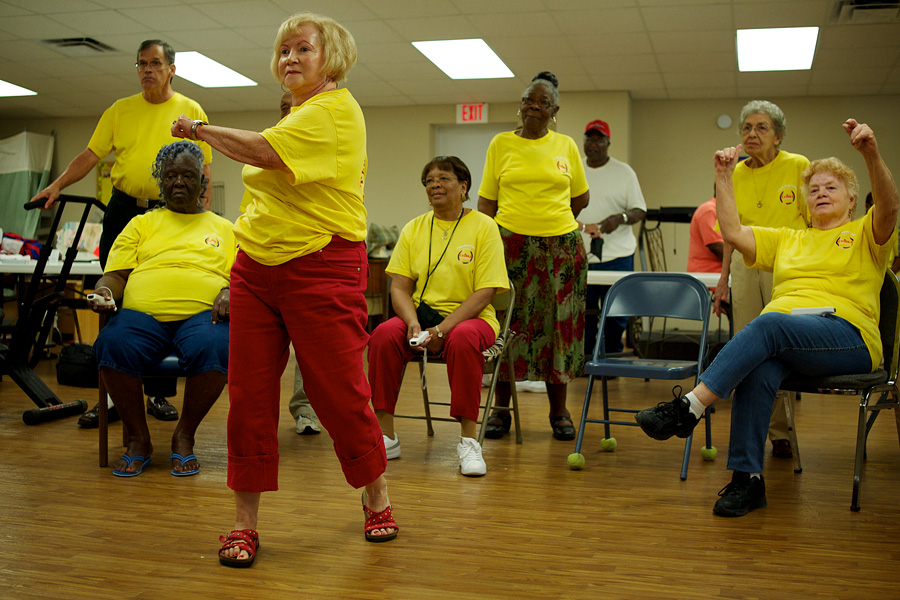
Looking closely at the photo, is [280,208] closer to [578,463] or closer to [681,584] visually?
[681,584]

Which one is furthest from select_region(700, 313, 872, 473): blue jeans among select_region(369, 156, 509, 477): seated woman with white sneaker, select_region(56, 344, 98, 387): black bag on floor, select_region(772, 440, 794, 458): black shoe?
select_region(56, 344, 98, 387): black bag on floor

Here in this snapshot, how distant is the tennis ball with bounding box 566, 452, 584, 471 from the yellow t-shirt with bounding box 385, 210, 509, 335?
2.01 feet

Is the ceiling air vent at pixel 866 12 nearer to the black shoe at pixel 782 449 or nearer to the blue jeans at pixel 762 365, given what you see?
the black shoe at pixel 782 449

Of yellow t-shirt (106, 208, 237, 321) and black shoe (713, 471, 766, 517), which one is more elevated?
yellow t-shirt (106, 208, 237, 321)

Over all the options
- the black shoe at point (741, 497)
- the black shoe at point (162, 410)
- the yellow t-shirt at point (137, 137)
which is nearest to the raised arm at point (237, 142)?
the black shoe at point (741, 497)

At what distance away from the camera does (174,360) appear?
3111mm

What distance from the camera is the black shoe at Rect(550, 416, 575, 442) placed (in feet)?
12.2

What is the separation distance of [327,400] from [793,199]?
2252 millimetres

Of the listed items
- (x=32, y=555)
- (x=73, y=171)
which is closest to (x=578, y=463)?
(x=32, y=555)

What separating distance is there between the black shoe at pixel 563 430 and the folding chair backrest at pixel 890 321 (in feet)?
4.44

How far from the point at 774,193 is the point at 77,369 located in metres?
4.06

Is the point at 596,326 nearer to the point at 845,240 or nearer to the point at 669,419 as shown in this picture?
the point at 845,240

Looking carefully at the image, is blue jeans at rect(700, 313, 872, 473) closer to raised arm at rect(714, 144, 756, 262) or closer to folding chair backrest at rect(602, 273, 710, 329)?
raised arm at rect(714, 144, 756, 262)

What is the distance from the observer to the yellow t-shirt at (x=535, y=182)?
12.2 ft
